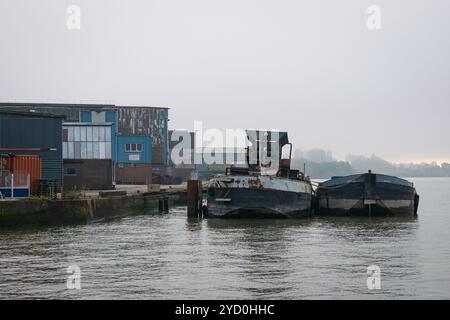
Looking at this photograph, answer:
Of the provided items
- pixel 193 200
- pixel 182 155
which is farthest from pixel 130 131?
pixel 193 200

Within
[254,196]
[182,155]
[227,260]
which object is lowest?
[227,260]

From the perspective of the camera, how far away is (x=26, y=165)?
4694 cm

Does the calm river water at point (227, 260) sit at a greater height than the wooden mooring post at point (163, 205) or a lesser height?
lesser

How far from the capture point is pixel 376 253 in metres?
30.3

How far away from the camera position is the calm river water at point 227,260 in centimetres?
2164

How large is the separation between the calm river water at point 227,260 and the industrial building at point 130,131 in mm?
35676

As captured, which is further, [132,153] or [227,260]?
Answer: [132,153]

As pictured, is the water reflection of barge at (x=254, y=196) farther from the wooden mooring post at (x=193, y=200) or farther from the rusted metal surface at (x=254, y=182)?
the wooden mooring post at (x=193, y=200)

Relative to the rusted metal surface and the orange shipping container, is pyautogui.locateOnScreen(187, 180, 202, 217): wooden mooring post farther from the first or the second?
the orange shipping container

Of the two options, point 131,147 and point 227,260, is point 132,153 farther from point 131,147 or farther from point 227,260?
point 227,260

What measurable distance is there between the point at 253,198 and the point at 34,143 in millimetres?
16481

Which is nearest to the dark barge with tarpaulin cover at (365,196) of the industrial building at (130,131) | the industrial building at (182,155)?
the industrial building at (130,131)

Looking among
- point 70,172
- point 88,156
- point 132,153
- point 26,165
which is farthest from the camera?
point 132,153
